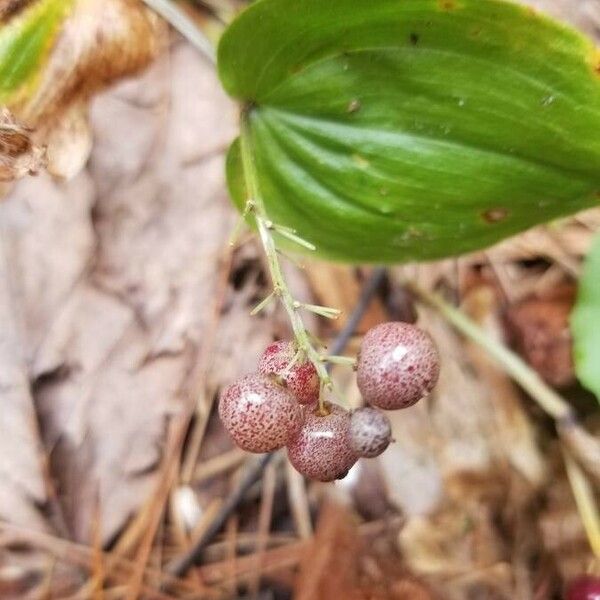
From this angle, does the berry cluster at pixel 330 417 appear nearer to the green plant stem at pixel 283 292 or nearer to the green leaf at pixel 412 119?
the green plant stem at pixel 283 292

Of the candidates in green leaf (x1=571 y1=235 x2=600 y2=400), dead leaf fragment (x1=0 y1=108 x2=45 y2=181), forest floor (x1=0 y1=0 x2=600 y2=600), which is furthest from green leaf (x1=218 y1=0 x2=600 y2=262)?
forest floor (x1=0 y1=0 x2=600 y2=600)

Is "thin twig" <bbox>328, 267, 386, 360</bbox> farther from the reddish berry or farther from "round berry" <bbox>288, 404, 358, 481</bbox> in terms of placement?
"round berry" <bbox>288, 404, 358, 481</bbox>

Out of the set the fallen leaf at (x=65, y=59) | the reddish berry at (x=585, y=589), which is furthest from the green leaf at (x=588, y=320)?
the fallen leaf at (x=65, y=59)

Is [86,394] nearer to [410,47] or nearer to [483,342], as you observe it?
[483,342]

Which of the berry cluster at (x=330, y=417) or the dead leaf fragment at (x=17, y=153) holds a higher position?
the dead leaf fragment at (x=17, y=153)

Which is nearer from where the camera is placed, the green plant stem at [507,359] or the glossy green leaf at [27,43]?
the glossy green leaf at [27,43]
